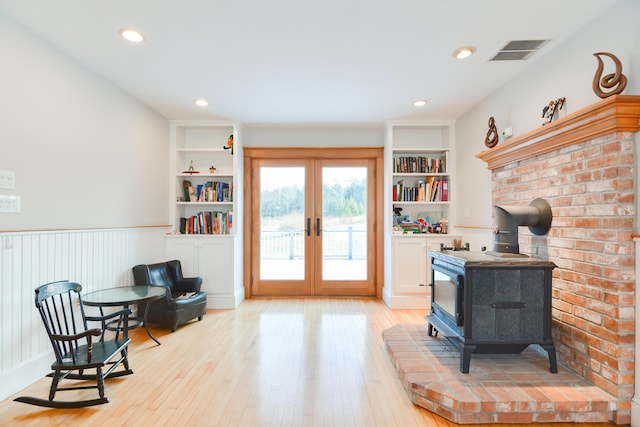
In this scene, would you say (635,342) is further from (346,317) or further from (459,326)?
(346,317)

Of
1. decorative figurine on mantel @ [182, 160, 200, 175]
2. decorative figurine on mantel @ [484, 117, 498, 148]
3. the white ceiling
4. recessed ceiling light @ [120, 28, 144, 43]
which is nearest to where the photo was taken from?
the white ceiling

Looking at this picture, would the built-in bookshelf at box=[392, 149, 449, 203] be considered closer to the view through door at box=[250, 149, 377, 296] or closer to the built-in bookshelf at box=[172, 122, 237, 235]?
the view through door at box=[250, 149, 377, 296]

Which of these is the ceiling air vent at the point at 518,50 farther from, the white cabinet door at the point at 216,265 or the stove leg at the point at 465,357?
the white cabinet door at the point at 216,265

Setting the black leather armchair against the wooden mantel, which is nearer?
the wooden mantel

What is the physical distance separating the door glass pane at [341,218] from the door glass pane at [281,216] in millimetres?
366

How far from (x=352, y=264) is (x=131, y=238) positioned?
2982 millimetres

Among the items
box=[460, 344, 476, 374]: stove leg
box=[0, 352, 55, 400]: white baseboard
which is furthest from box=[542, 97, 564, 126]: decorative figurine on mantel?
box=[0, 352, 55, 400]: white baseboard

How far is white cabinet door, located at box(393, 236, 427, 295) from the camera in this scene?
15.1ft

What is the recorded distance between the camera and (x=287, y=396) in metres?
2.33

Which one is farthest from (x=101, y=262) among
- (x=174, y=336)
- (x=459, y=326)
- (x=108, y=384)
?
(x=459, y=326)

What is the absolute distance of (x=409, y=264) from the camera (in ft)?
15.1

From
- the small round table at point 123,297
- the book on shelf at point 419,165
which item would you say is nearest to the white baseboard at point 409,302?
the book on shelf at point 419,165

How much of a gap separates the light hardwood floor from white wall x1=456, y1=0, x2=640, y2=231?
1.88 meters

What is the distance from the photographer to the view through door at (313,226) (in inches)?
203
